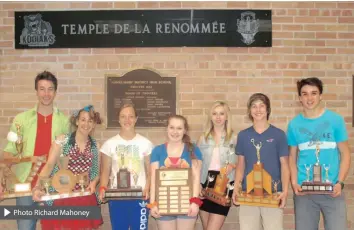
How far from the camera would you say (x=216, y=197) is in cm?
521

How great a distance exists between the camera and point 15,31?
6.56m

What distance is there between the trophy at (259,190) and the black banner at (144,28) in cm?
232

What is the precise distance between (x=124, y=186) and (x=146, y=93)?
1.82 metres

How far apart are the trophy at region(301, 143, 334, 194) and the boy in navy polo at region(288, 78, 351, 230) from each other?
0.11 ft

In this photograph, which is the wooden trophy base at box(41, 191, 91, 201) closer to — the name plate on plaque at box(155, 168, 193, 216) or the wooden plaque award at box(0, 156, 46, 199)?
the wooden plaque award at box(0, 156, 46, 199)

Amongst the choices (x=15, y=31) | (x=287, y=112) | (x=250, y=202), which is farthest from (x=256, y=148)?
(x=15, y=31)

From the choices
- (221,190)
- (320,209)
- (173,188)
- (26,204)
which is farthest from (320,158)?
(26,204)

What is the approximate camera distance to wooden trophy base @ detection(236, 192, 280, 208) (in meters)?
4.79

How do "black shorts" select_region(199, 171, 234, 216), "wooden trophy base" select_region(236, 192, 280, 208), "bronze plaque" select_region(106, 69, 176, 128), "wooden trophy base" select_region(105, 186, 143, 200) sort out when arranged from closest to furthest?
1. "wooden trophy base" select_region(236, 192, 280, 208)
2. "wooden trophy base" select_region(105, 186, 143, 200)
3. "black shorts" select_region(199, 171, 234, 216)
4. "bronze plaque" select_region(106, 69, 176, 128)

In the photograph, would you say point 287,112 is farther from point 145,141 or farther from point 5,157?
point 5,157

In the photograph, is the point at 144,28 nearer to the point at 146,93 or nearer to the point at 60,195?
the point at 146,93

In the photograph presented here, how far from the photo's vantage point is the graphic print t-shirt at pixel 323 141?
498 centimetres

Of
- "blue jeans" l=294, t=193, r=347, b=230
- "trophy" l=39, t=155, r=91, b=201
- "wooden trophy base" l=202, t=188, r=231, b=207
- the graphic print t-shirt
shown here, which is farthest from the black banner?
"blue jeans" l=294, t=193, r=347, b=230
